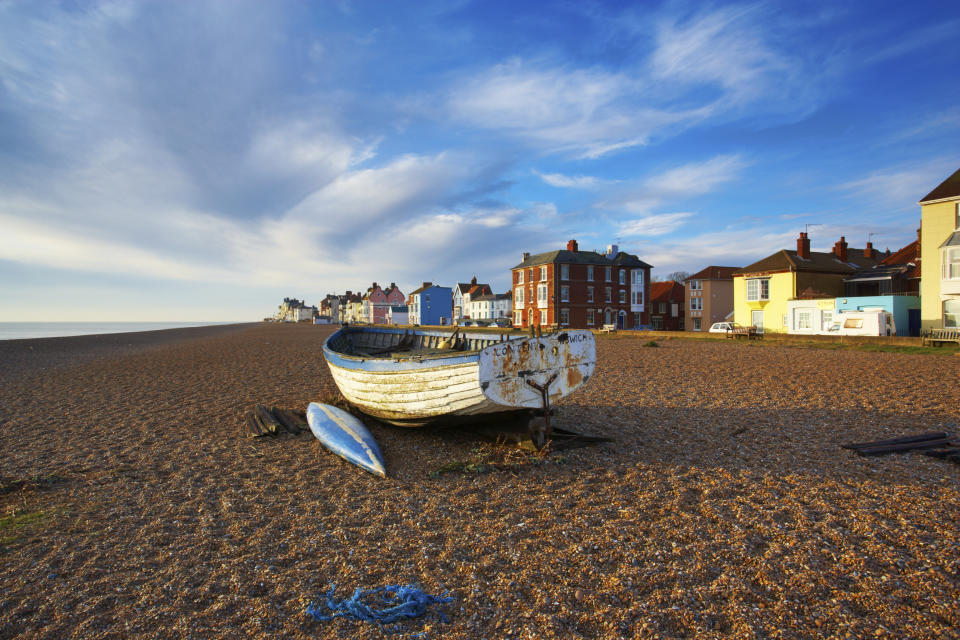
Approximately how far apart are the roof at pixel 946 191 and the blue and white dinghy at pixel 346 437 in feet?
112

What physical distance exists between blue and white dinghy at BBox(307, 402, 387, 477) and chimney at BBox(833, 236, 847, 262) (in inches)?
1942

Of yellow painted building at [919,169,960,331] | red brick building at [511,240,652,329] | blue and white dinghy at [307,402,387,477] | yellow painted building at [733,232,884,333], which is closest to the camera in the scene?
blue and white dinghy at [307,402,387,477]

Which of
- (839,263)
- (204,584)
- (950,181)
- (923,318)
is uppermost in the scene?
(950,181)

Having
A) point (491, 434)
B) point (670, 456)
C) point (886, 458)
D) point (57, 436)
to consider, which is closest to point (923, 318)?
point (886, 458)

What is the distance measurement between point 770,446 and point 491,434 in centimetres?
460

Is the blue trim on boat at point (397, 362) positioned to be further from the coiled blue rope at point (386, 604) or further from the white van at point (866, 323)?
the white van at point (866, 323)

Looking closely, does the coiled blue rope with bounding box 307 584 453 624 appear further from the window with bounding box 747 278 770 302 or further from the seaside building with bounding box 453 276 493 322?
the seaside building with bounding box 453 276 493 322

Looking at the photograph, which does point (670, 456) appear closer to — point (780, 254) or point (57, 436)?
point (57, 436)

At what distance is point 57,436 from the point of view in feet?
29.1

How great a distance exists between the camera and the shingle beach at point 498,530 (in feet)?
11.6

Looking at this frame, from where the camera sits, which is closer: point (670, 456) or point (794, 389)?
point (670, 456)

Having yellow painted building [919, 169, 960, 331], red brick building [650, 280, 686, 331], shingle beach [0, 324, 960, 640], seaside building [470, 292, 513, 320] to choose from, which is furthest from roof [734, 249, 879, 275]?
seaside building [470, 292, 513, 320]

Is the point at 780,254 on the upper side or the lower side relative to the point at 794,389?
upper

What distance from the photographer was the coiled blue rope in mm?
3525
